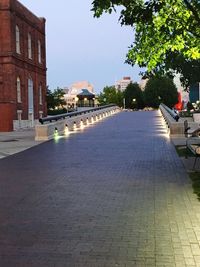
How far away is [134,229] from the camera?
6914 millimetres

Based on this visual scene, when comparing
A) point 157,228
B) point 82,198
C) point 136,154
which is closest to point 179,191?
point 82,198

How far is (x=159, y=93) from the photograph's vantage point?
104688mm

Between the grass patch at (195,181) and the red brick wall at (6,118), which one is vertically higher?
the red brick wall at (6,118)

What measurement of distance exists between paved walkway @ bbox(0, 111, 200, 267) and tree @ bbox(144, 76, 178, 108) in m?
90.5

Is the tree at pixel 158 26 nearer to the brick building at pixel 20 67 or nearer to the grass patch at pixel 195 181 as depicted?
the grass patch at pixel 195 181

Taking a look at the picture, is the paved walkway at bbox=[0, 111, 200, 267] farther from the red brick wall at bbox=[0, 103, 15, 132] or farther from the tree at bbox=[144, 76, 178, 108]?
the tree at bbox=[144, 76, 178, 108]

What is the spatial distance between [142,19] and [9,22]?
2642cm

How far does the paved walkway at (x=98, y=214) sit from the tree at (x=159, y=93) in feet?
297

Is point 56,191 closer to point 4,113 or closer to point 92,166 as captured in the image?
point 92,166

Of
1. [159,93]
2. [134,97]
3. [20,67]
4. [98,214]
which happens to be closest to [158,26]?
[98,214]

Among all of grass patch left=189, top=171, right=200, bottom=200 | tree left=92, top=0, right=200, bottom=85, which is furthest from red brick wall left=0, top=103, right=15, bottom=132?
grass patch left=189, top=171, right=200, bottom=200

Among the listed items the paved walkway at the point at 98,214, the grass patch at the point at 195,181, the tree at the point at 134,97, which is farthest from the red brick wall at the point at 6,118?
the tree at the point at 134,97

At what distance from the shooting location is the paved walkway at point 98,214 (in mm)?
5762

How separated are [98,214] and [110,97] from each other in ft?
387
